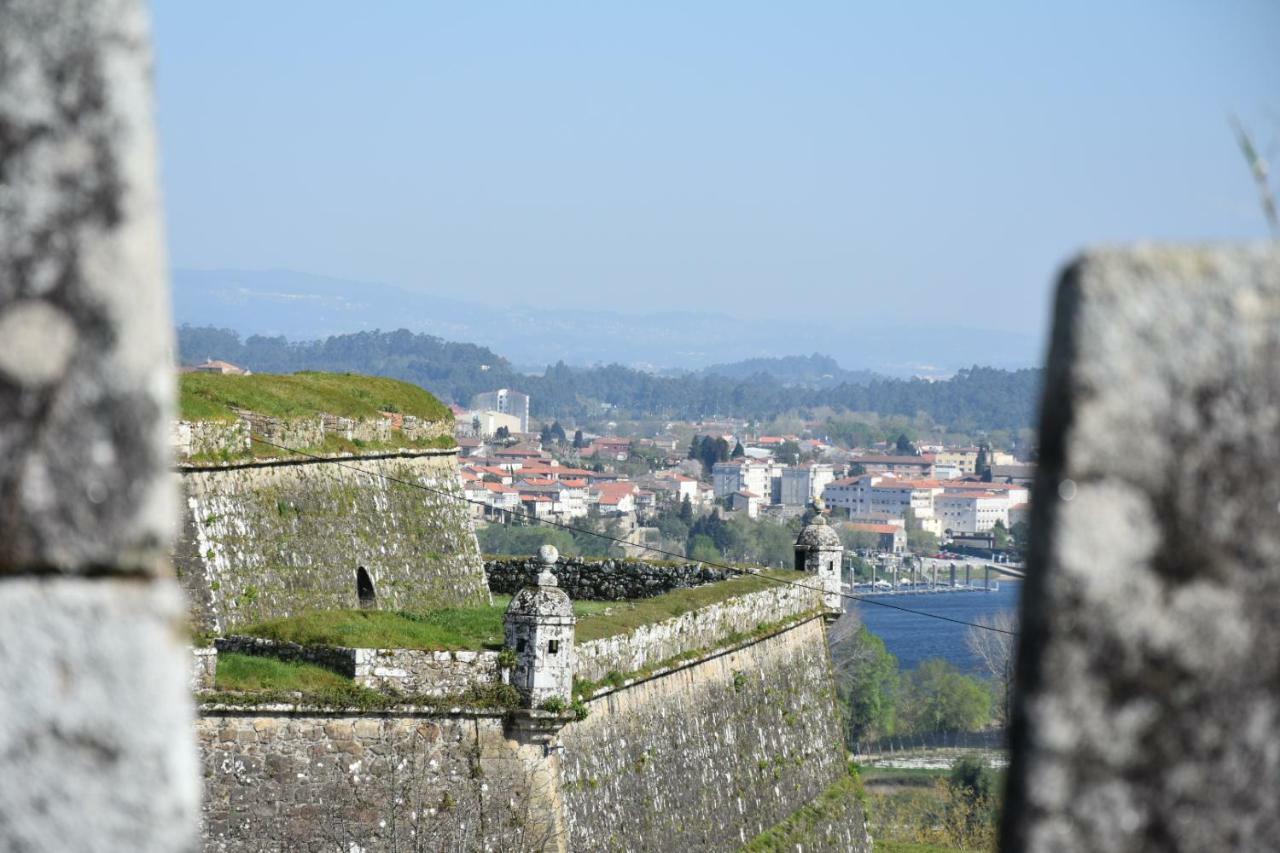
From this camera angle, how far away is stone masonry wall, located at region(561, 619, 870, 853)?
2134 centimetres

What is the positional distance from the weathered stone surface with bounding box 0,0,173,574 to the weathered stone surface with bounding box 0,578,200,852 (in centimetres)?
5

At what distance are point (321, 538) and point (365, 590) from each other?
1660 millimetres

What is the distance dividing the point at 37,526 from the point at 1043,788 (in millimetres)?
1273

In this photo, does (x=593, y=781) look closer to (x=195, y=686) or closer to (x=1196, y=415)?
(x=195, y=686)

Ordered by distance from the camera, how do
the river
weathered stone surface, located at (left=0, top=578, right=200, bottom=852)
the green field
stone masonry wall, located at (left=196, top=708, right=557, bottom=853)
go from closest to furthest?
→ weathered stone surface, located at (left=0, top=578, right=200, bottom=852)
stone masonry wall, located at (left=196, top=708, right=557, bottom=853)
the green field
the river

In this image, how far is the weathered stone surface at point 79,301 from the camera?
2.54 m

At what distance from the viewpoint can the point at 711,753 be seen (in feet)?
83.4

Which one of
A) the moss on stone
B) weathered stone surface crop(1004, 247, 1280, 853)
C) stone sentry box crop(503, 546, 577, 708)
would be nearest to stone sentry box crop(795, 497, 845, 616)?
the moss on stone

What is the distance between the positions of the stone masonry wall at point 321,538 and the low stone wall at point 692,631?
14.1 ft

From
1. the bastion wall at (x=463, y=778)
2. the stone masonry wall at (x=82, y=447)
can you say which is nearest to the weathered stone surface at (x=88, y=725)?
the stone masonry wall at (x=82, y=447)

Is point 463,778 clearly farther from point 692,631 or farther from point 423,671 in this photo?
point 692,631

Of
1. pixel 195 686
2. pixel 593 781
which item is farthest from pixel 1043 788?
pixel 593 781

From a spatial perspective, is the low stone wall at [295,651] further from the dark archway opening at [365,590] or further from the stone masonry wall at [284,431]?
the dark archway opening at [365,590]

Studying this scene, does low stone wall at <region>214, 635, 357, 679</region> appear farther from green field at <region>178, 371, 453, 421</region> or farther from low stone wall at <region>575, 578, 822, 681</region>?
green field at <region>178, 371, 453, 421</region>
